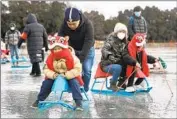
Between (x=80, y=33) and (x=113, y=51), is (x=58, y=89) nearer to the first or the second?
(x=80, y=33)

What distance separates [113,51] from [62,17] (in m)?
64.0

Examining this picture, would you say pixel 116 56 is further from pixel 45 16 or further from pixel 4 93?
pixel 45 16

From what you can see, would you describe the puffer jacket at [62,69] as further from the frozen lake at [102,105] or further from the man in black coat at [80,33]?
the man in black coat at [80,33]

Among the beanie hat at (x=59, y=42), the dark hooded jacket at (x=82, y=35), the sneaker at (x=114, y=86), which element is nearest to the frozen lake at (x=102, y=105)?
the sneaker at (x=114, y=86)

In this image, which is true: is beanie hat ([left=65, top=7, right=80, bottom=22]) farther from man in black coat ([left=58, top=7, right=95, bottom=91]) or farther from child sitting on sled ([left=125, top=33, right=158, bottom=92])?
child sitting on sled ([left=125, top=33, right=158, bottom=92])

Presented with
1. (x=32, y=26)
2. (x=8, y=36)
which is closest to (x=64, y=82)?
(x=32, y=26)

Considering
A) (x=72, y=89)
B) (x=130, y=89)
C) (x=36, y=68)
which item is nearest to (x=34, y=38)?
(x=36, y=68)

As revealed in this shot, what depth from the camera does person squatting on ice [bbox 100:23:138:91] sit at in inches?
346

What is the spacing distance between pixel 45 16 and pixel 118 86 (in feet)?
213

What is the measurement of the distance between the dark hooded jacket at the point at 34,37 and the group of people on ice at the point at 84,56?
3576 mm

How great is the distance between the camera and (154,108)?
732 centimetres

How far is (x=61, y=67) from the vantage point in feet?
24.1

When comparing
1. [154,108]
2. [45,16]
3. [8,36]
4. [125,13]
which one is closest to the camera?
[154,108]

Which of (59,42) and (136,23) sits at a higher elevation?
(59,42)
